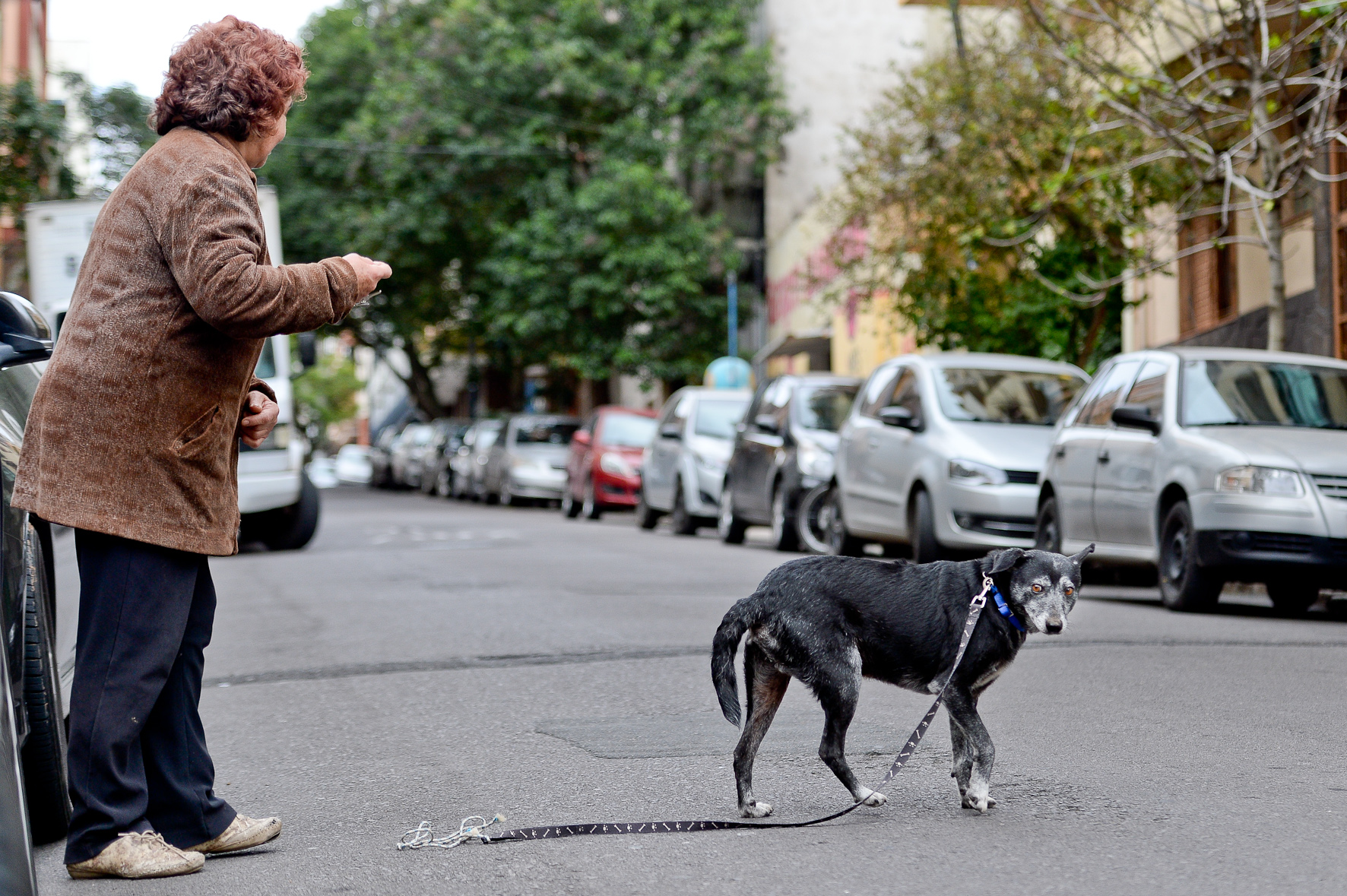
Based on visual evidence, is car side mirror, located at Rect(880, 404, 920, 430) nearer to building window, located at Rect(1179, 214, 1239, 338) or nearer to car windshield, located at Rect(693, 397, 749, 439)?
building window, located at Rect(1179, 214, 1239, 338)

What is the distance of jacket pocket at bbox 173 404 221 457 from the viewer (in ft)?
14.2

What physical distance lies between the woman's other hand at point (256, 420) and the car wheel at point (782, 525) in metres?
12.7

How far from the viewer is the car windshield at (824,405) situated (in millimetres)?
17516

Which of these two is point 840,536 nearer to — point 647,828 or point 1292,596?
point 1292,596

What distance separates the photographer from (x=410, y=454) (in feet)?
151

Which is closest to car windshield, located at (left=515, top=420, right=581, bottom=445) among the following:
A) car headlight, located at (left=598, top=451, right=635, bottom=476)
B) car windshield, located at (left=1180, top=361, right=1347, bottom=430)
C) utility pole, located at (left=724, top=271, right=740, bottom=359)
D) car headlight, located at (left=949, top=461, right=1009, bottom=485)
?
→ utility pole, located at (left=724, top=271, right=740, bottom=359)

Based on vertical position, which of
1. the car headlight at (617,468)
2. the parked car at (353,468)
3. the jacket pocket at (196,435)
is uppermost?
the jacket pocket at (196,435)

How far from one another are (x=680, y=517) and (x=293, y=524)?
5.19 metres

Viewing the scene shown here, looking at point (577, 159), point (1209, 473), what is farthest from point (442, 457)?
point (1209, 473)

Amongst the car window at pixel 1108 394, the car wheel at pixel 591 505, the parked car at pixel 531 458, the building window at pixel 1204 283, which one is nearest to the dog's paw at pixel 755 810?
the car window at pixel 1108 394

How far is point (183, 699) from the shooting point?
450 cm

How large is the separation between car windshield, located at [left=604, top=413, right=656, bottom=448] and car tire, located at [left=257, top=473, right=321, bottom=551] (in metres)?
8.52

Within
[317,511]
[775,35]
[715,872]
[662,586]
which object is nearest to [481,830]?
[715,872]

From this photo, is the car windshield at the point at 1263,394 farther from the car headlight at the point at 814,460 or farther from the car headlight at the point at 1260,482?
the car headlight at the point at 814,460
